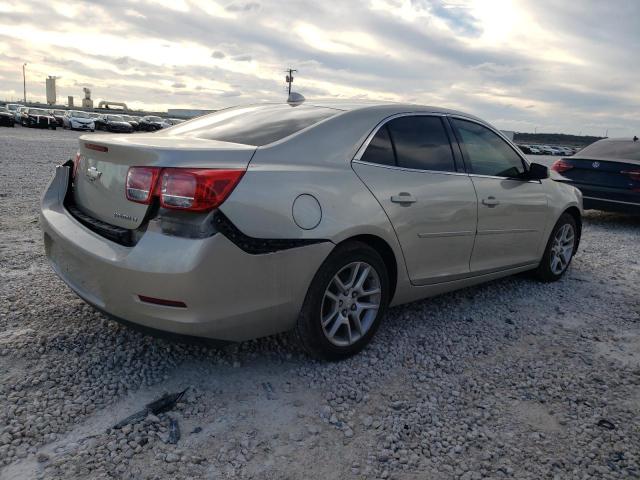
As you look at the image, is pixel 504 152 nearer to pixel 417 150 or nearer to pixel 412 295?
pixel 417 150

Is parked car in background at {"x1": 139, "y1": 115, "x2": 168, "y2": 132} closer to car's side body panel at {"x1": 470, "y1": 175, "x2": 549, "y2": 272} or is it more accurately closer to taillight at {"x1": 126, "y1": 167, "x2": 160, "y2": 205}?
car's side body panel at {"x1": 470, "y1": 175, "x2": 549, "y2": 272}

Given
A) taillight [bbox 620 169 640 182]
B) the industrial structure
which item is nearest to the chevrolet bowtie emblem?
taillight [bbox 620 169 640 182]

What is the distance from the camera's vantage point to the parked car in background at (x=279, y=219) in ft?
8.42

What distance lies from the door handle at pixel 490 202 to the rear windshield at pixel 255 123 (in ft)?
4.64

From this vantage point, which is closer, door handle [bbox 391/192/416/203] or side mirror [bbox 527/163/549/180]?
door handle [bbox 391/192/416/203]

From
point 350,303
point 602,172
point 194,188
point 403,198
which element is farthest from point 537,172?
point 602,172

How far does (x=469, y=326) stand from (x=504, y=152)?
1559 millimetres

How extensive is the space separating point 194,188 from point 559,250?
4089 mm

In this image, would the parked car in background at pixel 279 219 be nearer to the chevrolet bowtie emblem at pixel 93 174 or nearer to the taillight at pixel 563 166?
the chevrolet bowtie emblem at pixel 93 174

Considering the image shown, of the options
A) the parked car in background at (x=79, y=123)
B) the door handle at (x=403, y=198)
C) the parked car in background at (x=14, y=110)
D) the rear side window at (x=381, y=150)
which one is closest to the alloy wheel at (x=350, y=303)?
the door handle at (x=403, y=198)

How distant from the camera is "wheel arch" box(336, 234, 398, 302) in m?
3.21

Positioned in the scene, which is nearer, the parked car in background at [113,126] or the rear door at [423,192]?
the rear door at [423,192]

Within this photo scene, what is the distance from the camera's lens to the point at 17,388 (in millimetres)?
2711

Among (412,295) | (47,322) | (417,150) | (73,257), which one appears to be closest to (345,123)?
(417,150)
